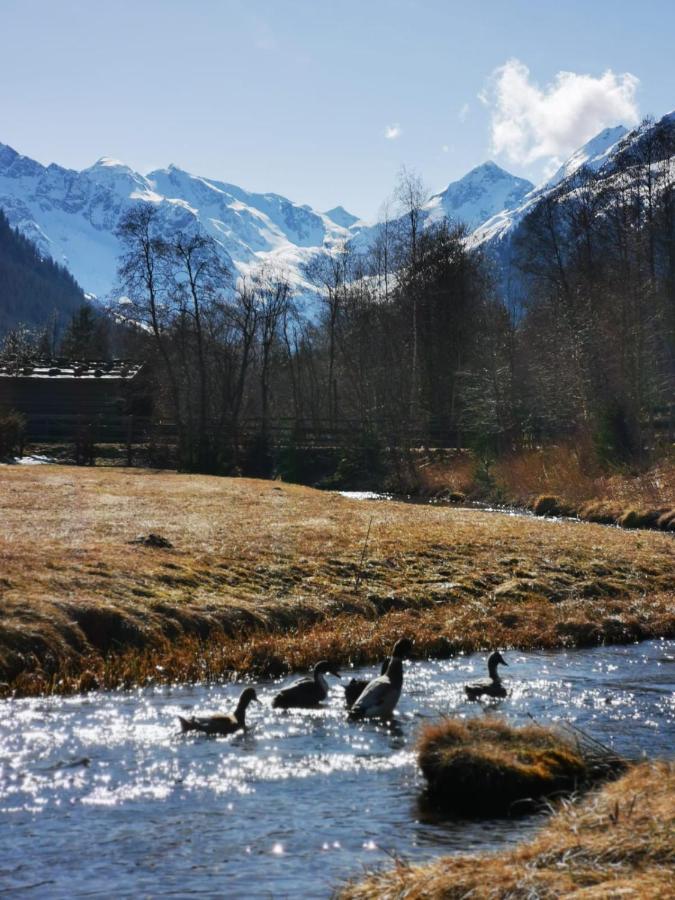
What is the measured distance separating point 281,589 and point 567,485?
26994mm

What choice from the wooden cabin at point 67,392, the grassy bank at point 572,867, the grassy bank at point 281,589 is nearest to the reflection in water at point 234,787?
the grassy bank at point 572,867

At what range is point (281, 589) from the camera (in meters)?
18.6

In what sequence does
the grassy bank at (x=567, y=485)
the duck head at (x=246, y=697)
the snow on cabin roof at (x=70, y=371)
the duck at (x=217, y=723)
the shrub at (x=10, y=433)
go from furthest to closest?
the snow on cabin roof at (x=70, y=371) → the shrub at (x=10, y=433) → the grassy bank at (x=567, y=485) → the duck head at (x=246, y=697) → the duck at (x=217, y=723)

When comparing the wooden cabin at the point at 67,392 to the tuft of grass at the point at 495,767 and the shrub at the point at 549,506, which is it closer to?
the shrub at the point at 549,506

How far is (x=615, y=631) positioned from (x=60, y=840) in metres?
12.3

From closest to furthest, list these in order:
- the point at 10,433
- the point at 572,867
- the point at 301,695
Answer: the point at 572,867 → the point at 301,695 → the point at 10,433

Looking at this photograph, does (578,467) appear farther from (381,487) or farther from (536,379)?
(381,487)

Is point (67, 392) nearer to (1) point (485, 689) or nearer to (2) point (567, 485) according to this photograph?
(2) point (567, 485)

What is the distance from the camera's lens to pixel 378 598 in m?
18.9

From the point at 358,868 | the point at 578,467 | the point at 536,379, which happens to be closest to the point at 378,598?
the point at 358,868

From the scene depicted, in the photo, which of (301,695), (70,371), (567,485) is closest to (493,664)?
(301,695)

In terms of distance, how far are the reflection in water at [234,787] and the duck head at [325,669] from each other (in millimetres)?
371

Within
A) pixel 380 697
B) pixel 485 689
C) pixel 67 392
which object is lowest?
pixel 485 689

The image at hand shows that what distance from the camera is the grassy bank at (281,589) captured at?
14.6 metres
